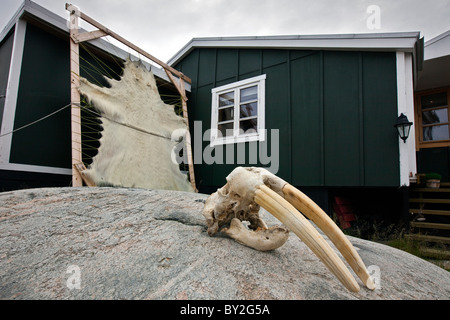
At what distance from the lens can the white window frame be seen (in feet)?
17.0

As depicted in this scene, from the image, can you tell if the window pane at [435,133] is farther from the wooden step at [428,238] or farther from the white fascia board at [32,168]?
the white fascia board at [32,168]

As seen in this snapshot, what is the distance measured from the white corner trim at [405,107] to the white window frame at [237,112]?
8.15ft

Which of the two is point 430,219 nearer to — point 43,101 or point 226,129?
point 226,129

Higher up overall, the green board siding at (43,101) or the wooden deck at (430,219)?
the green board siding at (43,101)

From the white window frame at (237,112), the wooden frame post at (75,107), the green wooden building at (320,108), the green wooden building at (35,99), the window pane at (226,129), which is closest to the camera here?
the wooden frame post at (75,107)

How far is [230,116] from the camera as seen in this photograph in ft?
18.9

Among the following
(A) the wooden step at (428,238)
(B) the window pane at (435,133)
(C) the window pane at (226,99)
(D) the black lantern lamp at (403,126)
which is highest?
(C) the window pane at (226,99)

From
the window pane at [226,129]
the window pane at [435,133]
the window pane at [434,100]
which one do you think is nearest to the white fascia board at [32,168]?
the window pane at [226,129]

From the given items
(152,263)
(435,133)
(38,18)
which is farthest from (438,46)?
(38,18)

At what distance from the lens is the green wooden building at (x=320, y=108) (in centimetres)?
392

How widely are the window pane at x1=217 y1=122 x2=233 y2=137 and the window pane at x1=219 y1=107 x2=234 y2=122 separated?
161 mm

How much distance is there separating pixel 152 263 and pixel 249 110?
15.4 ft

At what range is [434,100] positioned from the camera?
6.42 m

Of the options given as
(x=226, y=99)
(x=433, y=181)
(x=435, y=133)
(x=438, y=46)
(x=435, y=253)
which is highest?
(x=438, y=46)
